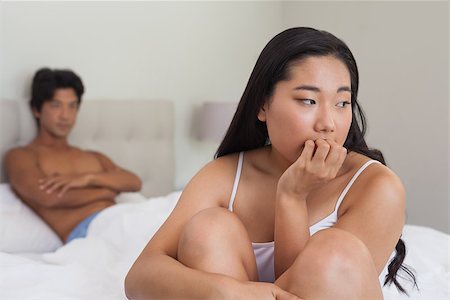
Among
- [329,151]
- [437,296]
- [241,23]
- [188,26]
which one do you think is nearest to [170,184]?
[188,26]

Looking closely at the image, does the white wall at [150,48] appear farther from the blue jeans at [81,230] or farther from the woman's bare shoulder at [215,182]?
the woman's bare shoulder at [215,182]

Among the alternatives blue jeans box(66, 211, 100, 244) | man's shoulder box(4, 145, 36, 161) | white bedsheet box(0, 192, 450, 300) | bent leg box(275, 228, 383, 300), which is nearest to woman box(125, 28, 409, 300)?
bent leg box(275, 228, 383, 300)

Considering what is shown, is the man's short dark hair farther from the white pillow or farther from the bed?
the white pillow

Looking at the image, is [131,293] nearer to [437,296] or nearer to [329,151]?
[329,151]

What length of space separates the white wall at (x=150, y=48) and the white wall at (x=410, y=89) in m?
0.63

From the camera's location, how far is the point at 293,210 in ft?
3.78

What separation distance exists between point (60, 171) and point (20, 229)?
1.02 ft

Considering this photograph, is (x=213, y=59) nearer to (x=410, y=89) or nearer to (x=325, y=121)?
(x=410, y=89)

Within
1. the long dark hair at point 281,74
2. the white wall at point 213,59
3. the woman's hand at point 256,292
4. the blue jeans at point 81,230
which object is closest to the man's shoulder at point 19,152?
the white wall at point 213,59

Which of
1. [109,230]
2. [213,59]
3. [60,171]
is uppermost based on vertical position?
[213,59]

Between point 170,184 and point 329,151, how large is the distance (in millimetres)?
2025

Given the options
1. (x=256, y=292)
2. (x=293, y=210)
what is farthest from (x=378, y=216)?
(x=256, y=292)

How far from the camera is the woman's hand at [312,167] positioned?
44.4 inches

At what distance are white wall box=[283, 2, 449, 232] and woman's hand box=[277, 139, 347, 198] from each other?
6.35ft
